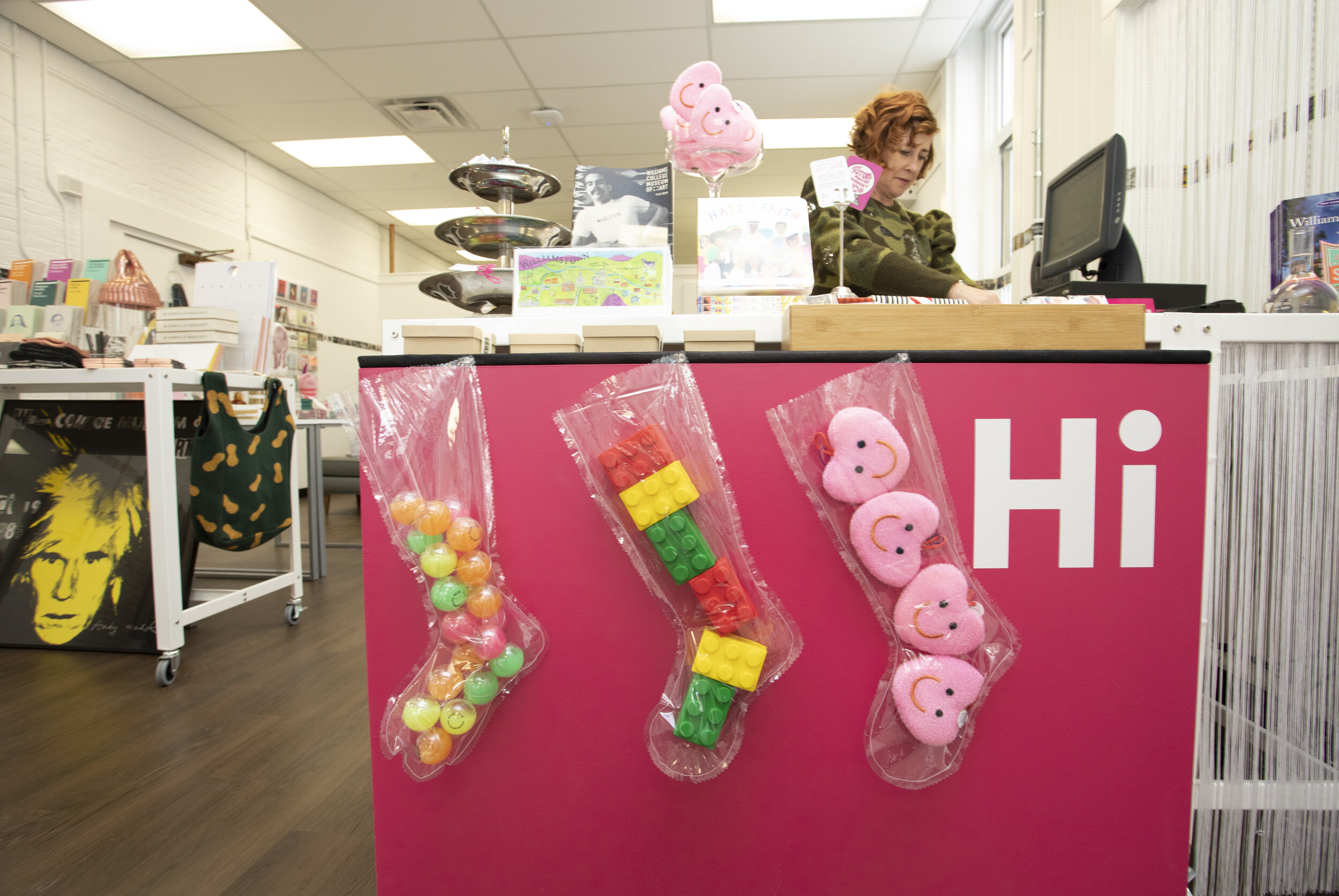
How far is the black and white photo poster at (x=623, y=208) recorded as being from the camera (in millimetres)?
1154

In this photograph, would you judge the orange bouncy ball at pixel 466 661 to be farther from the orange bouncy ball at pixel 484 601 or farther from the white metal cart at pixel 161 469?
the white metal cart at pixel 161 469

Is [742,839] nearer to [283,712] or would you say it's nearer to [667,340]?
[667,340]

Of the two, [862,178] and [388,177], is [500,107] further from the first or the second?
[862,178]

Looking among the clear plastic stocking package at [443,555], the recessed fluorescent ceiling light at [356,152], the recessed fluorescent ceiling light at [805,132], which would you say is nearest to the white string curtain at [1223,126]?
the clear plastic stocking package at [443,555]

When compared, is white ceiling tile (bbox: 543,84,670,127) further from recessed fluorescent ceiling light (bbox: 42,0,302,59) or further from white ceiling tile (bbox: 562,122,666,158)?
recessed fluorescent ceiling light (bbox: 42,0,302,59)

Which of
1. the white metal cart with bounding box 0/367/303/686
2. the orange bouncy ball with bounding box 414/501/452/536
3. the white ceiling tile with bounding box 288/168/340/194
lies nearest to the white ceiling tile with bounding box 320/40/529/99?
the white ceiling tile with bounding box 288/168/340/194

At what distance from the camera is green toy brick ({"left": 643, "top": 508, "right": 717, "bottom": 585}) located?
82 centimetres

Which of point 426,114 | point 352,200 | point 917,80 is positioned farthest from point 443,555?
point 352,200

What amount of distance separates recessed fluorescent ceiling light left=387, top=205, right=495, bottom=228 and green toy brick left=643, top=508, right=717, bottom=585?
637cm

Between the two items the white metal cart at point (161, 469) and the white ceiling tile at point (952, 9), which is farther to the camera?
the white ceiling tile at point (952, 9)

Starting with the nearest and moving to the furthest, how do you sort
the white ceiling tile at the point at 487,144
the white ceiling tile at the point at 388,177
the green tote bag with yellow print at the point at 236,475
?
the green tote bag with yellow print at the point at 236,475
the white ceiling tile at the point at 487,144
the white ceiling tile at the point at 388,177

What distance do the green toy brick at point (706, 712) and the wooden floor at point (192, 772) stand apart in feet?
2.16

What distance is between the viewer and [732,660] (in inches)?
32.6

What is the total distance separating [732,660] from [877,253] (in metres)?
0.94
